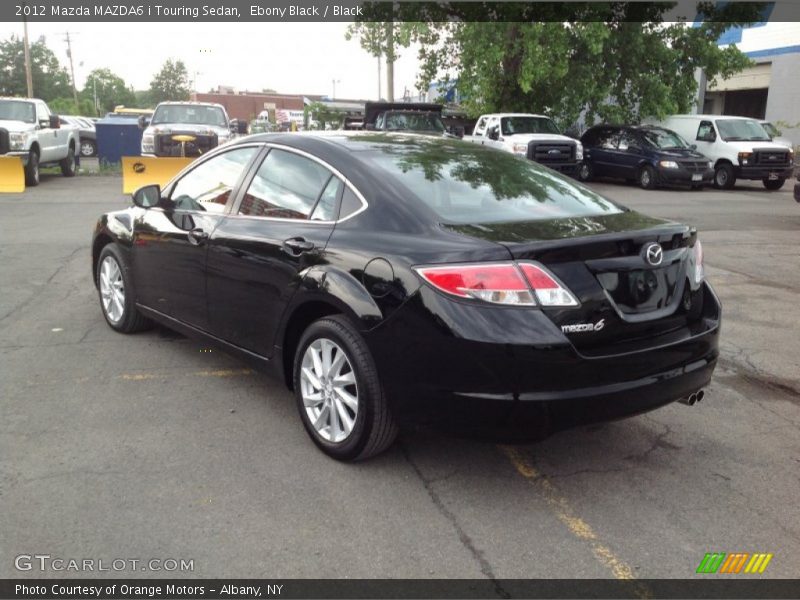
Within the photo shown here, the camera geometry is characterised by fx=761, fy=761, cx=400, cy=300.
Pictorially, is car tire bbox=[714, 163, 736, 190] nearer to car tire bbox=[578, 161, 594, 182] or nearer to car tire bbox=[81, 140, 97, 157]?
car tire bbox=[578, 161, 594, 182]

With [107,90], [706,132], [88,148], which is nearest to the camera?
[706,132]

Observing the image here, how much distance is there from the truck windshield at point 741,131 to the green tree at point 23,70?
6022 cm

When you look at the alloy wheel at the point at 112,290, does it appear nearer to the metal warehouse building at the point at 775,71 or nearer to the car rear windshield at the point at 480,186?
the car rear windshield at the point at 480,186

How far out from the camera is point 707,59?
25062 millimetres

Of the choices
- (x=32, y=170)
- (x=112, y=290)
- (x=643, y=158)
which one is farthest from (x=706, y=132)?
(x=112, y=290)

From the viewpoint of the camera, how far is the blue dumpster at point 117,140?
922 inches

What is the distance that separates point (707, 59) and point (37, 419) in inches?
1005

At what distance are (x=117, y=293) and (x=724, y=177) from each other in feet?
63.6

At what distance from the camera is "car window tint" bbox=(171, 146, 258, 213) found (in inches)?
188

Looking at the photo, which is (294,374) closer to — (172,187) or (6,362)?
(172,187)

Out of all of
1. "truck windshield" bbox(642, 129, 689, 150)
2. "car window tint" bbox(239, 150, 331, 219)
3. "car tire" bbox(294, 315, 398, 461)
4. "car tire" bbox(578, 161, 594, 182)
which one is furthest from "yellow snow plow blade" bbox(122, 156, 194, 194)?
"car tire" bbox(294, 315, 398, 461)

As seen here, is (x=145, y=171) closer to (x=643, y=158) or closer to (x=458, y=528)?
(x=643, y=158)

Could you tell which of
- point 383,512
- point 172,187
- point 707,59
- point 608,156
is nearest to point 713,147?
point 608,156

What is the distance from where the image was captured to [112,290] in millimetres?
6059
